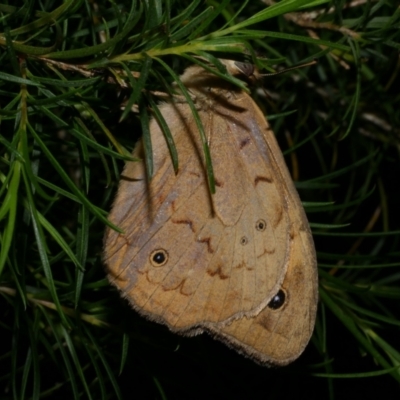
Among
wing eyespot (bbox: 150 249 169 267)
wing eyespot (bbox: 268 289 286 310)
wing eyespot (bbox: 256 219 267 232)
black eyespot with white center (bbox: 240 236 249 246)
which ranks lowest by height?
wing eyespot (bbox: 268 289 286 310)

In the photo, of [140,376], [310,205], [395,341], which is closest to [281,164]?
[310,205]

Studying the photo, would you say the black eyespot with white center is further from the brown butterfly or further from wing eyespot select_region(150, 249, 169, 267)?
wing eyespot select_region(150, 249, 169, 267)

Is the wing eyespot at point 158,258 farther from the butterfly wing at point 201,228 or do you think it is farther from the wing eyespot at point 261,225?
the wing eyespot at point 261,225

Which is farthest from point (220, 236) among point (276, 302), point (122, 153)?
point (122, 153)

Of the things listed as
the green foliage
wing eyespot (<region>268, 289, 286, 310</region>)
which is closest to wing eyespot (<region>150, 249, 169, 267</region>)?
the green foliage

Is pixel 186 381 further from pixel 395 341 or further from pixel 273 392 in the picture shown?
pixel 395 341

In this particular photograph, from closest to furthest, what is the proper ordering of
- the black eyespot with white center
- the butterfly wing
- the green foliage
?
the green foliage
the butterfly wing
the black eyespot with white center

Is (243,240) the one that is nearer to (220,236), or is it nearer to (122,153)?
(220,236)

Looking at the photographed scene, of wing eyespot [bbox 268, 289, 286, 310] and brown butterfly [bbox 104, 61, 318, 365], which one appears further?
wing eyespot [bbox 268, 289, 286, 310]
